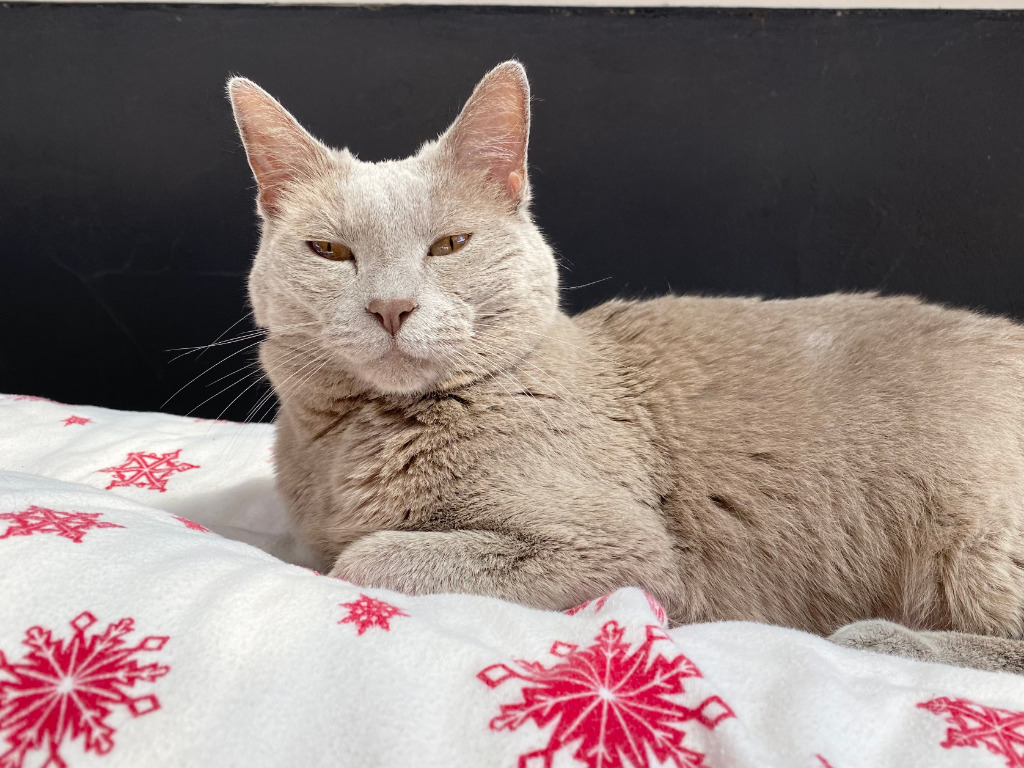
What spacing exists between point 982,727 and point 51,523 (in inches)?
36.0

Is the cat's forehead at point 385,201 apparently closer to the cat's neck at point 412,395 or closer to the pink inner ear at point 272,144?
the pink inner ear at point 272,144

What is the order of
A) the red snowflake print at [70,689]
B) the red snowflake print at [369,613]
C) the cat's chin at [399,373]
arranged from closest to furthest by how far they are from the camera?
1. the red snowflake print at [70,689]
2. the red snowflake print at [369,613]
3. the cat's chin at [399,373]

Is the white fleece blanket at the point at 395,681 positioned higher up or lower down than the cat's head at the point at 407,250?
lower down

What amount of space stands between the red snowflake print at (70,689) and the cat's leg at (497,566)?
0.31m

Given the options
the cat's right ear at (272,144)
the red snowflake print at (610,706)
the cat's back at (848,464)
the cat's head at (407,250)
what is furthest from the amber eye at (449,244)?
the red snowflake print at (610,706)

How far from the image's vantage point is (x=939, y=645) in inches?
37.3

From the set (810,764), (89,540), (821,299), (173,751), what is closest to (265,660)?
(173,751)

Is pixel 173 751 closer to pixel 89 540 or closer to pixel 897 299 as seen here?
pixel 89 540

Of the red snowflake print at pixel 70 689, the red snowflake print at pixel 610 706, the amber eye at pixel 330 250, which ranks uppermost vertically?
the amber eye at pixel 330 250

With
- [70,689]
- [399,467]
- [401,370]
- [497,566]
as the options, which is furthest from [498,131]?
[70,689]

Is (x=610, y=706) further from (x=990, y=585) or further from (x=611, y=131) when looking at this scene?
(x=611, y=131)

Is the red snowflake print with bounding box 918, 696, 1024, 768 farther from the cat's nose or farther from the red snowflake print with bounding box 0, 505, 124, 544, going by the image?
the red snowflake print with bounding box 0, 505, 124, 544

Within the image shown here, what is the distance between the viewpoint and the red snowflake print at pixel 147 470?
1.43 metres

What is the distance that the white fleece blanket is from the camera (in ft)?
1.88
